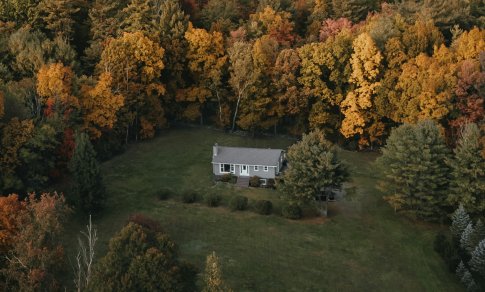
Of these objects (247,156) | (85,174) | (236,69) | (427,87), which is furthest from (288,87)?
(85,174)

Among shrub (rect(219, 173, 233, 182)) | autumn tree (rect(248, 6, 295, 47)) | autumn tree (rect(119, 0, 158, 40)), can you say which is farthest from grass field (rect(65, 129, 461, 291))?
autumn tree (rect(248, 6, 295, 47))

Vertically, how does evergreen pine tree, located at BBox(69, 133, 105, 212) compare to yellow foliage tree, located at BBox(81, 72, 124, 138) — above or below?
below

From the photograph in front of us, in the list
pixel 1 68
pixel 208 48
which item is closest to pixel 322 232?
pixel 208 48

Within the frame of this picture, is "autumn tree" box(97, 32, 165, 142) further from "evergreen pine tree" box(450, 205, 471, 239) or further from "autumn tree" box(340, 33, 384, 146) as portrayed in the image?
"evergreen pine tree" box(450, 205, 471, 239)

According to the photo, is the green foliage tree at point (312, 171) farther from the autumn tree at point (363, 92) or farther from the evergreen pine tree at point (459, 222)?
the autumn tree at point (363, 92)

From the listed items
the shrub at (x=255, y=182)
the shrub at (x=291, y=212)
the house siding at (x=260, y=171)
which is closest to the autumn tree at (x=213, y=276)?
the shrub at (x=291, y=212)

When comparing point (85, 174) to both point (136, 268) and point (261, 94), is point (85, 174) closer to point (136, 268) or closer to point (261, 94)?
point (136, 268)
